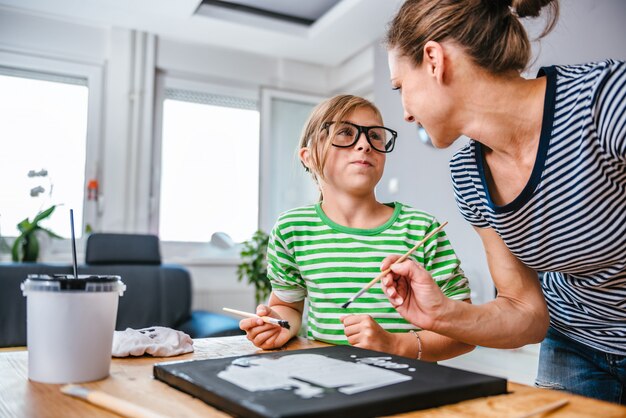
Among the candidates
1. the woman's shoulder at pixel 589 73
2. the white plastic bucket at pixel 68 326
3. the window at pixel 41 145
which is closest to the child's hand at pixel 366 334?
the white plastic bucket at pixel 68 326

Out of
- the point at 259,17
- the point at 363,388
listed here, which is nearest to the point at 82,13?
the point at 259,17

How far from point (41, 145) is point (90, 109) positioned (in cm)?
41

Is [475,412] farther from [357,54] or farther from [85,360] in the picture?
[357,54]

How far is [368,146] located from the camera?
1255 mm

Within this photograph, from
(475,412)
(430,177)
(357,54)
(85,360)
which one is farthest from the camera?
(357,54)

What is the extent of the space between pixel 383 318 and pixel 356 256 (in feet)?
0.48

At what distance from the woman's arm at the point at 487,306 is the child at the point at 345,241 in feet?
0.27

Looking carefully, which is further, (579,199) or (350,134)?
(350,134)

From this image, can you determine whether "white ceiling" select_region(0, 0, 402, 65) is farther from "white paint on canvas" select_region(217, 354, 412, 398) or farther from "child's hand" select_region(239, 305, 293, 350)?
"white paint on canvas" select_region(217, 354, 412, 398)

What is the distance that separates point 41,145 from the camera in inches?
146

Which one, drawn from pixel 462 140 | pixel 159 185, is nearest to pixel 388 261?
pixel 462 140

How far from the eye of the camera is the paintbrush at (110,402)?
0.54 metres

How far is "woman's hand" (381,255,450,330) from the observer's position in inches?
34.4

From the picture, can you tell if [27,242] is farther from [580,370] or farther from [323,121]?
[580,370]
